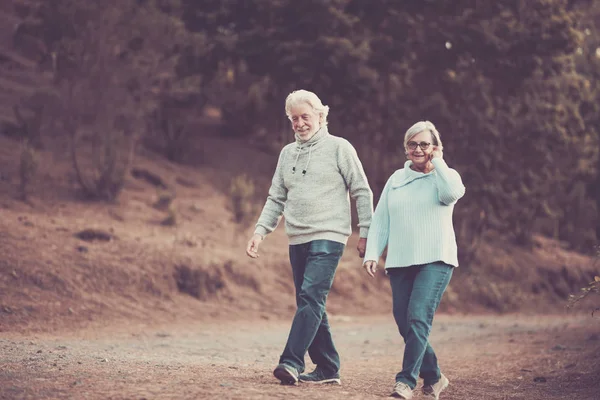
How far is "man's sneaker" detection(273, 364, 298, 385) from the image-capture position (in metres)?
6.44

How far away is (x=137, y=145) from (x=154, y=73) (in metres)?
3.96

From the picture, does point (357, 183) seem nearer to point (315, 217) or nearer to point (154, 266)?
point (315, 217)

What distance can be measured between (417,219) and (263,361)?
3896 mm

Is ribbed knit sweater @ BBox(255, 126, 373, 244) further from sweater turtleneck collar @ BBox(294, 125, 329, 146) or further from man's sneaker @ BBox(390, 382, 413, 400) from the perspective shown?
man's sneaker @ BBox(390, 382, 413, 400)

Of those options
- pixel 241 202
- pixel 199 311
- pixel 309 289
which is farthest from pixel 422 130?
pixel 241 202

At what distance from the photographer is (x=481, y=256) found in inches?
922

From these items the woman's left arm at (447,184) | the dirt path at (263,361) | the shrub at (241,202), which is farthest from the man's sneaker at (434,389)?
the shrub at (241,202)

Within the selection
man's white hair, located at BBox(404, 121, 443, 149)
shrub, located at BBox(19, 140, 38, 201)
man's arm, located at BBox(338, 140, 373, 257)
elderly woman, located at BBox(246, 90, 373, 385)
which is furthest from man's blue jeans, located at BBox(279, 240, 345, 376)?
shrub, located at BBox(19, 140, 38, 201)

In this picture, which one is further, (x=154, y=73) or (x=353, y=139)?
(x=353, y=139)

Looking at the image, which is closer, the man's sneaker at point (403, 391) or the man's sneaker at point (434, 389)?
the man's sneaker at point (403, 391)

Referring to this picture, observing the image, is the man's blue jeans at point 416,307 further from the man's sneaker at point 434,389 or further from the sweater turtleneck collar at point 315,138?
the sweater turtleneck collar at point 315,138

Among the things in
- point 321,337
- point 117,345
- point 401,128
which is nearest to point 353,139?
point 401,128

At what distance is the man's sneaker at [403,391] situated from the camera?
6297 mm

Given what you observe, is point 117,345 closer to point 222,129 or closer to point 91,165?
point 91,165
